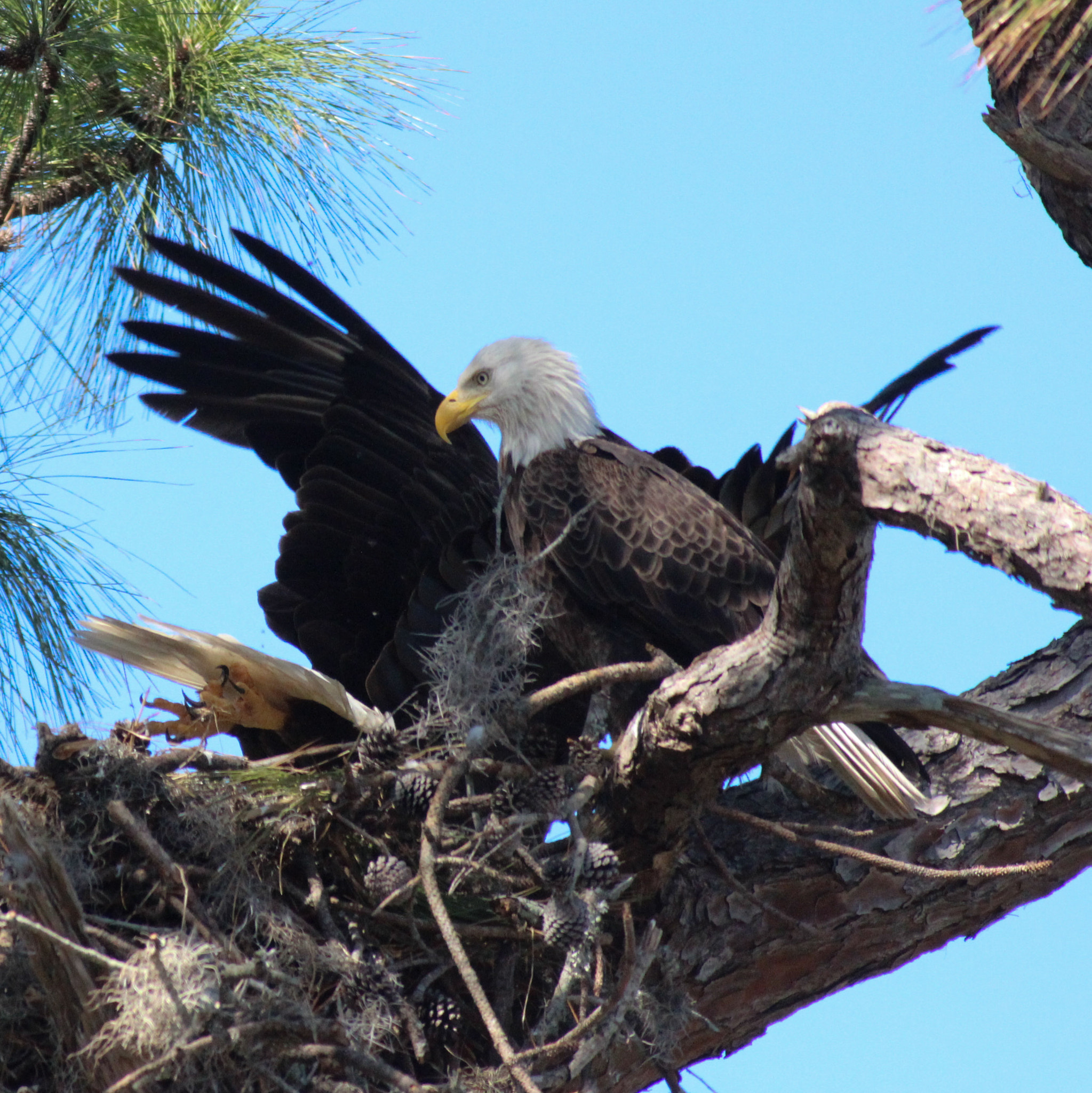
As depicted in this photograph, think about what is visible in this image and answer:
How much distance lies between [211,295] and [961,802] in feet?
8.66

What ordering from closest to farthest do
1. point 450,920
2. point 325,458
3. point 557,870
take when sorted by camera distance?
1. point 450,920
2. point 557,870
3. point 325,458

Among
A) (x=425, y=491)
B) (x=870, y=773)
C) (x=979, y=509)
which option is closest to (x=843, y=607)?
(x=979, y=509)

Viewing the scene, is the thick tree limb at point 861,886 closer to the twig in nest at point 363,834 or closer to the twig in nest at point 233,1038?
the twig in nest at point 363,834

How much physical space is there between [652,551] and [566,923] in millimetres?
1217

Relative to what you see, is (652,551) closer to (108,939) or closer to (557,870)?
(557,870)

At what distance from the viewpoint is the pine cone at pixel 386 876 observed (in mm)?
3293

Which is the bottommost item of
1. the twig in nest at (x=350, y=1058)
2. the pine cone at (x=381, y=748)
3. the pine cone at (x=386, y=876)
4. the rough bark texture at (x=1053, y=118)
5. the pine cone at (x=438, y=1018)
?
the twig in nest at (x=350, y=1058)

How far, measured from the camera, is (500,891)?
11.2 feet

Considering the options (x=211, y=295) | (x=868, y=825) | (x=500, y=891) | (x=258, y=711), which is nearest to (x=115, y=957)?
(x=500, y=891)

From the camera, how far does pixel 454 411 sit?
4.50 meters

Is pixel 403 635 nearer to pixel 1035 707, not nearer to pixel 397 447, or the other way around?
pixel 397 447

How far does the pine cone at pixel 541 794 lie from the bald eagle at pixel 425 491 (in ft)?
2.15

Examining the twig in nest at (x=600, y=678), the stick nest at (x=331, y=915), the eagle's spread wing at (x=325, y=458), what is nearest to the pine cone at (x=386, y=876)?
the stick nest at (x=331, y=915)

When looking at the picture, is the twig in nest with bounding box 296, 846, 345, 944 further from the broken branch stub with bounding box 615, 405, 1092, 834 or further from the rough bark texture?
the rough bark texture
